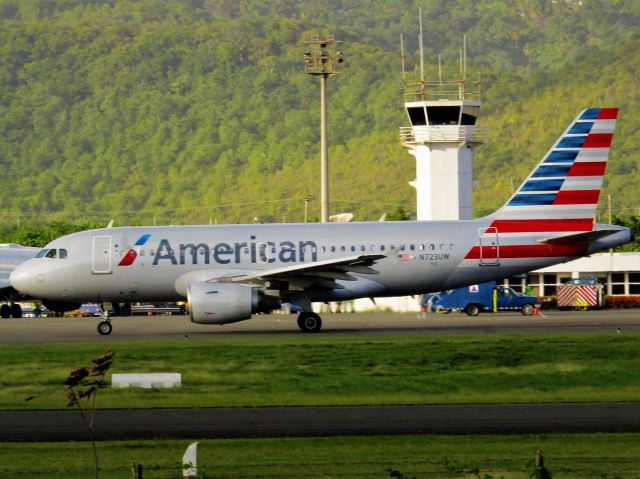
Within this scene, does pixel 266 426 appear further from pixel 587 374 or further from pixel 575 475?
pixel 587 374

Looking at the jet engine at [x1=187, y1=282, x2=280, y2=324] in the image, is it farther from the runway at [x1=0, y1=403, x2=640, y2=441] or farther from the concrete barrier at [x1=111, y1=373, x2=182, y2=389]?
the runway at [x1=0, y1=403, x2=640, y2=441]

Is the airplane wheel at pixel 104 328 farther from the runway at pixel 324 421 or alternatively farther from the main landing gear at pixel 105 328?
the runway at pixel 324 421

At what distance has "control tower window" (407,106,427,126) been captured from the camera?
7234 cm

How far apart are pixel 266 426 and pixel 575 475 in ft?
20.8

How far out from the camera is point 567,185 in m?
43.9

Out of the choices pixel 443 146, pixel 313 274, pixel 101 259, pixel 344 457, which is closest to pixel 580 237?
pixel 313 274

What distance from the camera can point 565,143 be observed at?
4438 cm

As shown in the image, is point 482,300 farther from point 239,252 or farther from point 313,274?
point 313,274

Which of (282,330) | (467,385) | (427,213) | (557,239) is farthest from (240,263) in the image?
(427,213)

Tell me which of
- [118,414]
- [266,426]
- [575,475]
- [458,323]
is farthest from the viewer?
[458,323]

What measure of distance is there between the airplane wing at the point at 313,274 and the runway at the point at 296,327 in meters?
1.62

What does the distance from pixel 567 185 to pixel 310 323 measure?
950cm

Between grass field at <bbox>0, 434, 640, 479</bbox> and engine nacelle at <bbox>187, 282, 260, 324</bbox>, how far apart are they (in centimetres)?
1880

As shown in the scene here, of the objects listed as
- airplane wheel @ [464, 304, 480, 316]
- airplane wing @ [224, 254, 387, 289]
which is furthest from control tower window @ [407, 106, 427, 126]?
airplane wing @ [224, 254, 387, 289]
